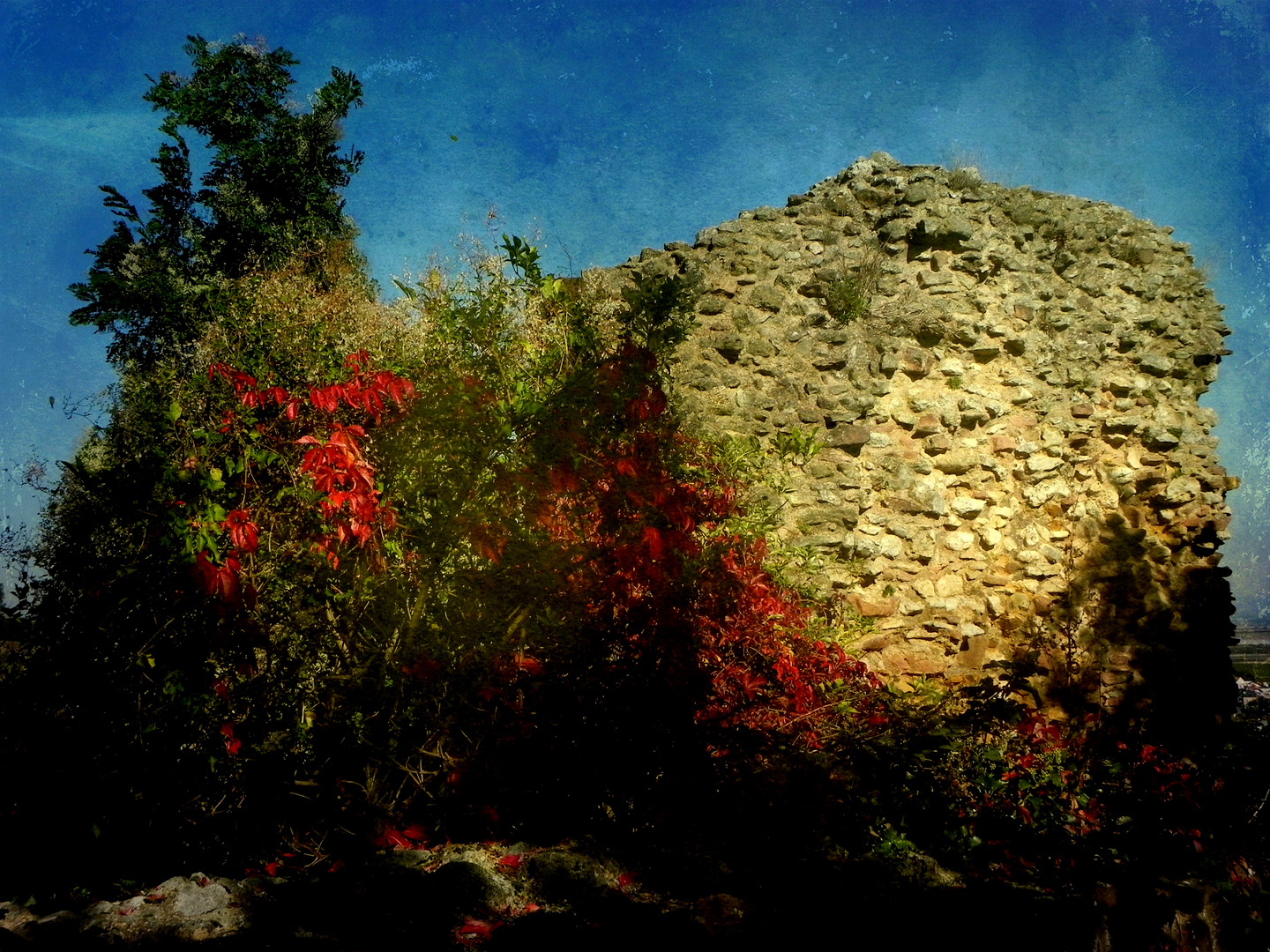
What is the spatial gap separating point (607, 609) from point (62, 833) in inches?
105

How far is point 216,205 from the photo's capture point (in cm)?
1410

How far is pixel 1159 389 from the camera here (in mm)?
7383

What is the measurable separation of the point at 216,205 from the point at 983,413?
1446cm

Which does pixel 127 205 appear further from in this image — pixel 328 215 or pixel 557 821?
pixel 557 821

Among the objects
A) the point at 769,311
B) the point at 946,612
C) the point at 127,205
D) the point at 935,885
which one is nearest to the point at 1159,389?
the point at 946,612

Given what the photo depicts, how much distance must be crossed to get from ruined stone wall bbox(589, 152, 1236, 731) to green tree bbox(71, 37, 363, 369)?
34.0 feet

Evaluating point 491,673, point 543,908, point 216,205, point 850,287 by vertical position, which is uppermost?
point 216,205

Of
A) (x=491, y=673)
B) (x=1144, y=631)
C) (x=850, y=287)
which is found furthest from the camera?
(x=850, y=287)

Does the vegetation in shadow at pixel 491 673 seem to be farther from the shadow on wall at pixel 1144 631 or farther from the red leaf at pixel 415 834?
the shadow on wall at pixel 1144 631

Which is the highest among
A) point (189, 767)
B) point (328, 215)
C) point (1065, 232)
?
point (328, 215)

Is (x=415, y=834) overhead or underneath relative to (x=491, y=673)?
underneath

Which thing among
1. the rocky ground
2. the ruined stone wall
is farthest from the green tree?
the rocky ground

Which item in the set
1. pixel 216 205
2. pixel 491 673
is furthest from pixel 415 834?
pixel 216 205

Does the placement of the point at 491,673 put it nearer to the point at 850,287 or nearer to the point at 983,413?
the point at 850,287
